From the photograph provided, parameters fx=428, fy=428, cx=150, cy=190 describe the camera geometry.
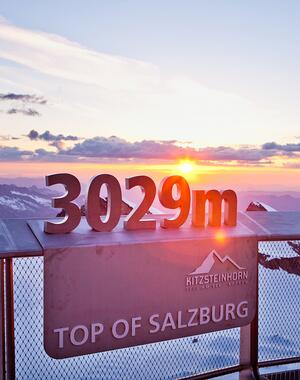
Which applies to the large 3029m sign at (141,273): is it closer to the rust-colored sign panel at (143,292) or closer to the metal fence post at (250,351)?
the rust-colored sign panel at (143,292)

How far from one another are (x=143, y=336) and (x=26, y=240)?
1.85 meters

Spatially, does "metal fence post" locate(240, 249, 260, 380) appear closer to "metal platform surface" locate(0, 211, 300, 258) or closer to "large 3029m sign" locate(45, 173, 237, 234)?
"metal platform surface" locate(0, 211, 300, 258)

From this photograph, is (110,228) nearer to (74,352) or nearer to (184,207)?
(184,207)

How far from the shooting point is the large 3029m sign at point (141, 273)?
4.69 metres

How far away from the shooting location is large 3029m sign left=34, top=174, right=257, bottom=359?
15.4 feet

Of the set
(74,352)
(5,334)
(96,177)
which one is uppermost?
(96,177)

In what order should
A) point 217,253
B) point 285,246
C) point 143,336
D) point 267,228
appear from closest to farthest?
1. point 143,336
2. point 217,253
3. point 267,228
4. point 285,246

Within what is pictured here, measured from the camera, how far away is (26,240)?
453 cm

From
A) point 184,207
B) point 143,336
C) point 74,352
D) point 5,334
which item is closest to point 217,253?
point 184,207

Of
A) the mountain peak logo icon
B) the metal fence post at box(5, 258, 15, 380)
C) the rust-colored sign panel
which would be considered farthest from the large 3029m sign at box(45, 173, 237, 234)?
the metal fence post at box(5, 258, 15, 380)

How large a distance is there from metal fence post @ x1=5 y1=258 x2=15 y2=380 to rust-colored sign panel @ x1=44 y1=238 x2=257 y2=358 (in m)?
0.35

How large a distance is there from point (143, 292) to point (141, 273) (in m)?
0.23

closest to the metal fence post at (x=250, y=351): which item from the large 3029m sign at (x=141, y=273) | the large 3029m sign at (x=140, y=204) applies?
the large 3029m sign at (x=141, y=273)

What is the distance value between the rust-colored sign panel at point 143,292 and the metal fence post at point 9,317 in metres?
0.35
